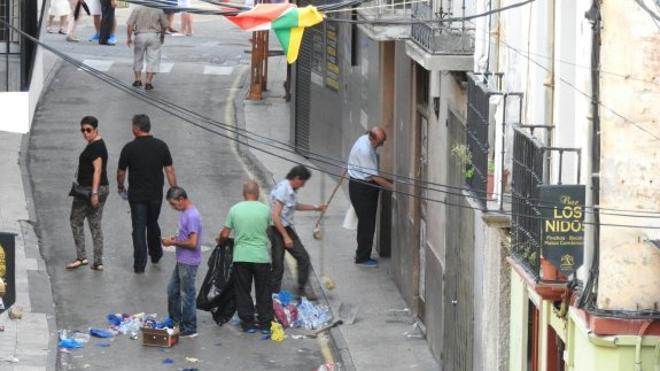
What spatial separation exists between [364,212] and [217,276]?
3.26 meters

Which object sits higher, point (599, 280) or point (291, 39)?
point (291, 39)

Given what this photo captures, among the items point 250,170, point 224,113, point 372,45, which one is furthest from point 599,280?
point 224,113

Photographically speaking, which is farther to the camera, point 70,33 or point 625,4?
point 70,33

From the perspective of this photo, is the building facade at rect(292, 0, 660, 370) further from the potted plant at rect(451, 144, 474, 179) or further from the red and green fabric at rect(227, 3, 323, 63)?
the red and green fabric at rect(227, 3, 323, 63)

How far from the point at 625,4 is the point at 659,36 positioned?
28 cm

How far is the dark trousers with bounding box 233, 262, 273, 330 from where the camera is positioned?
62.4ft

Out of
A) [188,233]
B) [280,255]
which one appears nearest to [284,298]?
[280,255]

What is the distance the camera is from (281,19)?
1235 centimetres

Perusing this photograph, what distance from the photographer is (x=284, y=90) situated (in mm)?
32312

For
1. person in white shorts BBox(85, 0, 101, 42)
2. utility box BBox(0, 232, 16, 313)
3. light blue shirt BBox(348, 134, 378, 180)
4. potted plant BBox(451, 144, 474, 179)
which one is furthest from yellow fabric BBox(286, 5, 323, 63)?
person in white shorts BBox(85, 0, 101, 42)

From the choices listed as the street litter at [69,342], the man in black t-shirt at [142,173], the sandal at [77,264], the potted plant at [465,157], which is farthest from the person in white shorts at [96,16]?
the potted plant at [465,157]

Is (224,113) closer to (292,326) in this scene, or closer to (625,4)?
(292,326)

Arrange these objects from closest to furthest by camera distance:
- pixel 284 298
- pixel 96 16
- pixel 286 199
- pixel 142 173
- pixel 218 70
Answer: pixel 286 199 → pixel 284 298 → pixel 142 173 → pixel 218 70 → pixel 96 16

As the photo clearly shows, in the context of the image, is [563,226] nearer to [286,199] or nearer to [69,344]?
[69,344]
